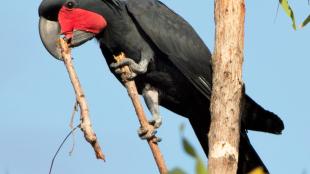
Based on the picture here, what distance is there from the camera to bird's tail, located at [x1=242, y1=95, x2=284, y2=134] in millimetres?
4297

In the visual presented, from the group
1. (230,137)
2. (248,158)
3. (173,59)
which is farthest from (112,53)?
(230,137)

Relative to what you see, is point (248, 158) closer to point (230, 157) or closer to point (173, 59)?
point (173, 59)

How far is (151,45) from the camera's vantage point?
4.73m

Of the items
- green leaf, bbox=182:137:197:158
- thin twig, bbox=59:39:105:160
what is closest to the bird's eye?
thin twig, bbox=59:39:105:160

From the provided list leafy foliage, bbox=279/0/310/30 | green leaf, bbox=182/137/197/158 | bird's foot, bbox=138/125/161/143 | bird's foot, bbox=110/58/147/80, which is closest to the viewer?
green leaf, bbox=182/137/197/158

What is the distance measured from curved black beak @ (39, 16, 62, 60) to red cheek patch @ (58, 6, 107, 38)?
0.29 feet

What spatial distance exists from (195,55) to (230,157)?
2.13 metres

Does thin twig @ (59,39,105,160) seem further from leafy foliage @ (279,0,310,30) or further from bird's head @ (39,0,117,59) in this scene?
bird's head @ (39,0,117,59)

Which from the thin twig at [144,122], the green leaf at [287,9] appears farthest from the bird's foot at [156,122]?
the green leaf at [287,9]

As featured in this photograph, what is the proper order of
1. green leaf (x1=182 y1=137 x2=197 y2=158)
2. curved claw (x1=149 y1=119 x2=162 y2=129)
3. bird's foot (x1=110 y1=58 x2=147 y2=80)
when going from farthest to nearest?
bird's foot (x1=110 y1=58 x2=147 y2=80) < curved claw (x1=149 y1=119 x2=162 y2=129) < green leaf (x1=182 y1=137 x2=197 y2=158)

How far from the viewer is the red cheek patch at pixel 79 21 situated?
4801 mm

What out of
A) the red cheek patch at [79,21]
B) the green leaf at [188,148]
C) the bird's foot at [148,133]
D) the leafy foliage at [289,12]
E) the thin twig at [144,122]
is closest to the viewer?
the green leaf at [188,148]

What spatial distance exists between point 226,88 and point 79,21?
2247 mm

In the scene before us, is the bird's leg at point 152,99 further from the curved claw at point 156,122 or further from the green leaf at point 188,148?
the green leaf at point 188,148
